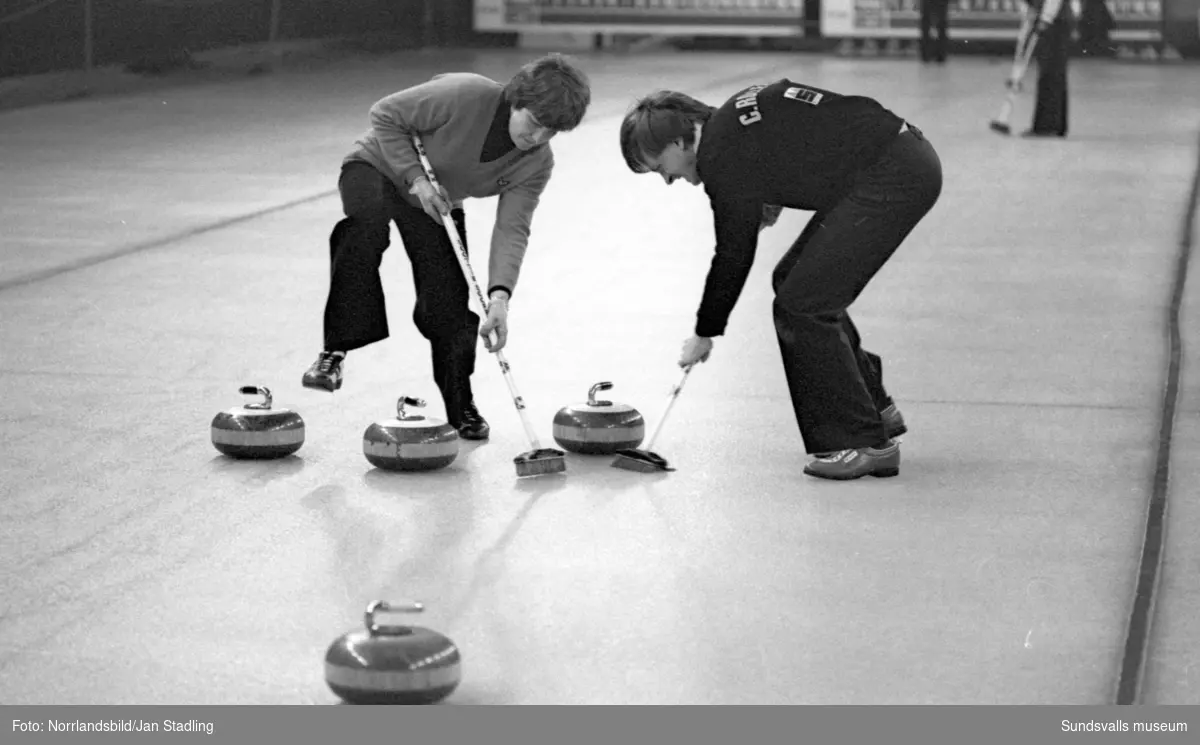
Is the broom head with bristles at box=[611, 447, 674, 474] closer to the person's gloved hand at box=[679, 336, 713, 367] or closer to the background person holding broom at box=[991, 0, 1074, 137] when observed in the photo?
the person's gloved hand at box=[679, 336, 713, 367]

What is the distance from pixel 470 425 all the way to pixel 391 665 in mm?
2785

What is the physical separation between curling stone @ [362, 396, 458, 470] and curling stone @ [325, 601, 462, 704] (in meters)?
2.05

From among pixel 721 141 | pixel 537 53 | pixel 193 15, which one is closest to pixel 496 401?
pixel 721 141

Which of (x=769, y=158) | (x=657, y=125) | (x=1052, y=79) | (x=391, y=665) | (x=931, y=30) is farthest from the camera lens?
(x=931, y=30)

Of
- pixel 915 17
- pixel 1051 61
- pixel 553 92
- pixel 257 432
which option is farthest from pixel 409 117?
pixel 915 17

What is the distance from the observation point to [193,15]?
2403 centimetres

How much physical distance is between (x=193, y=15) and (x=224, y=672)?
827 inches

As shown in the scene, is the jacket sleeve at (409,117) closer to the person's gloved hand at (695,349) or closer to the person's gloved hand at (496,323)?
the person's gloved hand at (496,323)

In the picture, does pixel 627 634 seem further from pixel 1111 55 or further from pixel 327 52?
pixel 1111 55

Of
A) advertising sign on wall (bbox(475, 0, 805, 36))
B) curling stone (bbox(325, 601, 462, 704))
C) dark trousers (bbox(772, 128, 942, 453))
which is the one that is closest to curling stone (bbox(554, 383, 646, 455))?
dark trousers (bbox(772, 128, 942, 453))

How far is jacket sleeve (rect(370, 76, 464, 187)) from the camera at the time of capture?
6273 millimetres

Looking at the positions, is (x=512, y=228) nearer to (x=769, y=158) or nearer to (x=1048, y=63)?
(x=769, y=158)

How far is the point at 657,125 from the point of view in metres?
5.55

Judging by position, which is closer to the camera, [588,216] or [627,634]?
[627,634]
